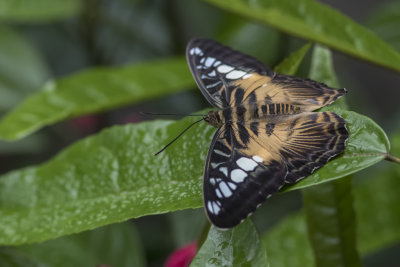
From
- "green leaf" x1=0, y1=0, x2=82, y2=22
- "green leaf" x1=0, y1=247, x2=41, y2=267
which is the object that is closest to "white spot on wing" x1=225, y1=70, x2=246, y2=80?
"green leaf" x1=0, y1=247, x2=41, y2=267

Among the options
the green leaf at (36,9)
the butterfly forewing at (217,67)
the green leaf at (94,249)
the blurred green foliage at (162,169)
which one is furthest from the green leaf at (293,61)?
the green leaf at (36,9)

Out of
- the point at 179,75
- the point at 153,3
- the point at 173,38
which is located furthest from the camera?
the point at 153,3

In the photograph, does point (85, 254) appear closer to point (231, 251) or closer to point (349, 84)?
point (231, 251)

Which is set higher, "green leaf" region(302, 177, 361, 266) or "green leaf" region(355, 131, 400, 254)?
"green leaf" region(302, 177, 361, 266)

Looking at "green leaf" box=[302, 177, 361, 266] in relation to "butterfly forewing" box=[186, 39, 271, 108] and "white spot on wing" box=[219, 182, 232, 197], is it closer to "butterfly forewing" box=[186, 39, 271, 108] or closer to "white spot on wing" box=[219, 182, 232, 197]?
"white spot on wing" box=[219, 182, 232, 197]

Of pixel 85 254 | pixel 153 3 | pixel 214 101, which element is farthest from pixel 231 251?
pixel 153 3

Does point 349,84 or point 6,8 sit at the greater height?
point 6,8

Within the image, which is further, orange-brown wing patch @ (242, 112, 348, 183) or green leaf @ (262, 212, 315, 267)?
green leaf @ (262, 212, 315, 267)
